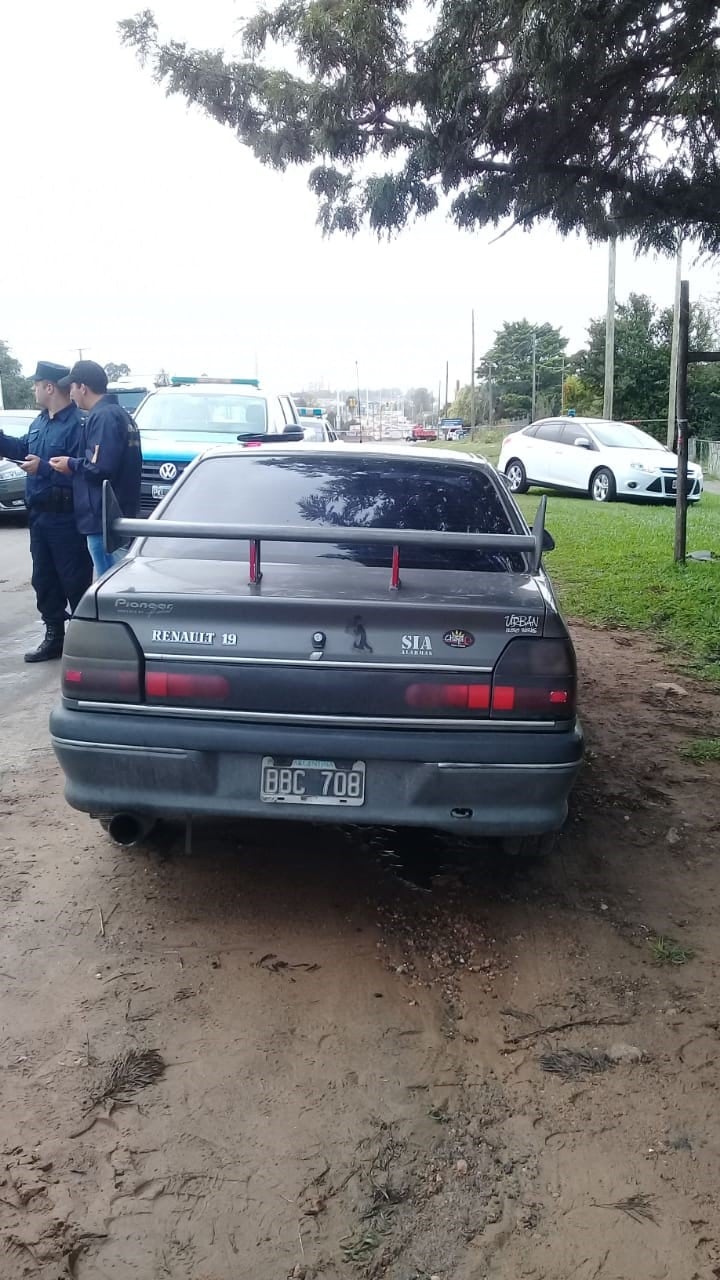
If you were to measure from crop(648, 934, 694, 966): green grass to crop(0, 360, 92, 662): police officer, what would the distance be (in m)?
4.58

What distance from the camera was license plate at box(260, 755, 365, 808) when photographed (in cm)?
333

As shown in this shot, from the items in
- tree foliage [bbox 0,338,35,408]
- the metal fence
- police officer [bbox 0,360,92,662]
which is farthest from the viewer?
tree foliage [bbox 0,338,35,408]

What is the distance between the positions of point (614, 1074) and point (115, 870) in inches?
79.4

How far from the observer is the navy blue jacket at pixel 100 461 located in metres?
6.40

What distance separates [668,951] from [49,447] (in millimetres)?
5033

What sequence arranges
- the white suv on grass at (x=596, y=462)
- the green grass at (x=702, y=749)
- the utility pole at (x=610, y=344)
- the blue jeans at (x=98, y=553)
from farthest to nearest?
the utility pole at (x=610, y=344)
the white suv on grass at (x=596, y=462)
the blue jeans at (x=98, y=553)
the green grass at (x=702, y=749)

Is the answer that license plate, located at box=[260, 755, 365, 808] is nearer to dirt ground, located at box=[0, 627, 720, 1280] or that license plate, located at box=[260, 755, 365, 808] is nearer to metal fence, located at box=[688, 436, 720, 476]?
dirt ground, located at box=[0, 627, 720, 1280]

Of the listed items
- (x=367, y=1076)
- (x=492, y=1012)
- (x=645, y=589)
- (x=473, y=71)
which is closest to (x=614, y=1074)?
(x=492, y=1012)

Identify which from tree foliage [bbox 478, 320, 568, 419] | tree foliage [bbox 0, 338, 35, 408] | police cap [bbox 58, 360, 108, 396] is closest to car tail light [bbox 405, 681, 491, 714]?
police cap [bbox 58, 360, 108, 396]

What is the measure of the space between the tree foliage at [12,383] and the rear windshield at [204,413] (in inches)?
2228

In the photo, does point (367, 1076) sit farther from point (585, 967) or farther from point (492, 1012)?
point (585, 967)

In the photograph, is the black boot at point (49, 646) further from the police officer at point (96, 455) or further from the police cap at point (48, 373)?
the police cap at point (48, 373)

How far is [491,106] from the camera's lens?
6434 millimetres

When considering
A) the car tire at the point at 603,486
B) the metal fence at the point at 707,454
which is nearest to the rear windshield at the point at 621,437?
the car tire at the point at 603,486
